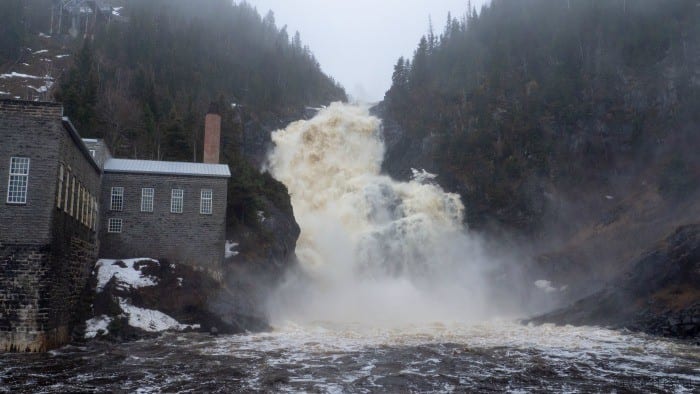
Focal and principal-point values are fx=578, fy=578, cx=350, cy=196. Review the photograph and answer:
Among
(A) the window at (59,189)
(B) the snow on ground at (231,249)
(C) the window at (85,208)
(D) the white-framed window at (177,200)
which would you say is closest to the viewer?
(A) the window at (59,189)

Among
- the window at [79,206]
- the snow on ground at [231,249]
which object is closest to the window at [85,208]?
the window at [79,206]

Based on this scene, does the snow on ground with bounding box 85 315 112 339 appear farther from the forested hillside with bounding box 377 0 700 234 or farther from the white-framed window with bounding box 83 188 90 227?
the forested hillside with bounding box 377 0 700 234

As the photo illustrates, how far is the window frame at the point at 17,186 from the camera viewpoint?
2515 centimetres

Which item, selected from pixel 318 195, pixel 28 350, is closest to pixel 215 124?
pixel 318 195

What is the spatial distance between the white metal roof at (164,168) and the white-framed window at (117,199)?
4.26ft

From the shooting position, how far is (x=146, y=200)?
1481 inches

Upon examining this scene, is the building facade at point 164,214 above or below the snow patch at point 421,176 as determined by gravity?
below

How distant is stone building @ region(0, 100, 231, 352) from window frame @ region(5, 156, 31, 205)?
0.14 ft

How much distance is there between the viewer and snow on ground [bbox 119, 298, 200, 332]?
30.7 m

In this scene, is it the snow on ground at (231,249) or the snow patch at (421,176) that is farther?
the snow patch at (421,176)

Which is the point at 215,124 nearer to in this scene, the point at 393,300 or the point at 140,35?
the point at 393,300

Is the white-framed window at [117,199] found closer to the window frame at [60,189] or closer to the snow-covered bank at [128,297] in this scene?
the snow-covered bank at [128,297]

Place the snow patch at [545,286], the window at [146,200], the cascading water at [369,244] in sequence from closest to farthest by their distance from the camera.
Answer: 1. the window at [146,200]
2. the cascading water at [369,244]
3. the snow patch at [545,286]

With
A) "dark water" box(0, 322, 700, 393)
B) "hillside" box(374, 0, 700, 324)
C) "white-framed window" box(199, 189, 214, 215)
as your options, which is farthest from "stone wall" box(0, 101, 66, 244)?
"hillside" box(374, 0, 700, 324)
